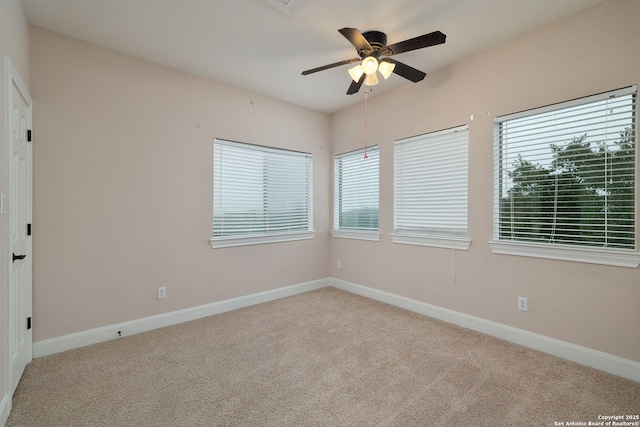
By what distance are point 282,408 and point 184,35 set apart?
3160 mm

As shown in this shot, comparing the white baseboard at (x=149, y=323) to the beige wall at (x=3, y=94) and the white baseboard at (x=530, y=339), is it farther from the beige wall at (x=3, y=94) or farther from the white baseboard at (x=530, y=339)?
the white baseboard at (x=530, y=339)

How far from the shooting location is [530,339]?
8.69 feet

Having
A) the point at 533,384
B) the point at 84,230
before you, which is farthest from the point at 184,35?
the point at 533,384

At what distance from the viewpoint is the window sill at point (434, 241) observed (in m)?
3.14

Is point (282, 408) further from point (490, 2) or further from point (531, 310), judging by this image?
point (490, 2)

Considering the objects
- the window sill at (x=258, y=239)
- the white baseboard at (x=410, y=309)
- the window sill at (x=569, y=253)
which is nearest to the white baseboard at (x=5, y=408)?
the white baseboard at (x=410, y=309)

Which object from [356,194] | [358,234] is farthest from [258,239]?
[356,194]

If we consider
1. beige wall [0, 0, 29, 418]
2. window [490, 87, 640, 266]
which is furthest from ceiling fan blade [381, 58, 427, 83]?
beige wall [0, 0, 29, 418]

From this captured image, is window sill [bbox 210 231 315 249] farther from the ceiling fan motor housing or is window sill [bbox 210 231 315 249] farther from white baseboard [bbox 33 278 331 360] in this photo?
the ceiling fan motor housing

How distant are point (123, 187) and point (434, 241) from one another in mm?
3440

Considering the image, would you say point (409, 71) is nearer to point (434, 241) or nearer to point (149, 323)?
point (434, 241)

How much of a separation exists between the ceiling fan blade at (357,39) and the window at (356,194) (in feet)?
5.85

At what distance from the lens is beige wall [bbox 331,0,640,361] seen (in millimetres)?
2229

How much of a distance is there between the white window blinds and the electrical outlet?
568mm
